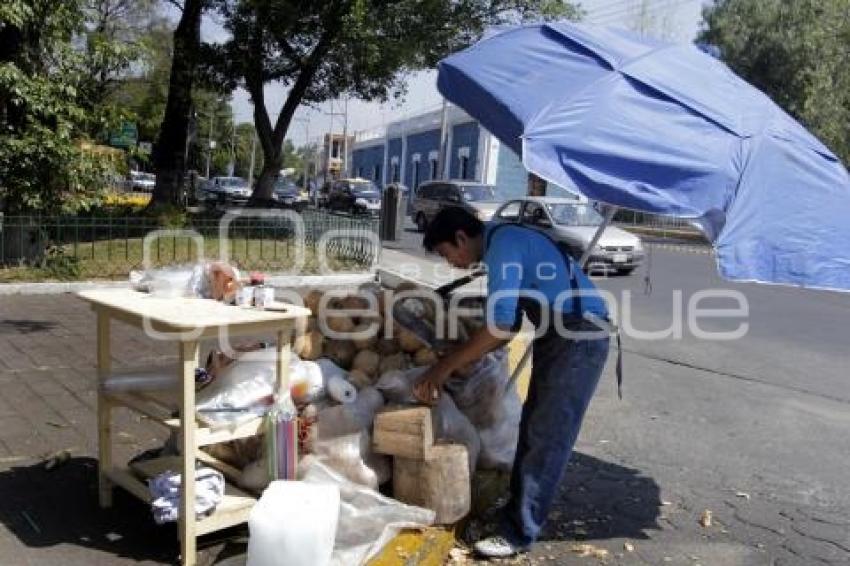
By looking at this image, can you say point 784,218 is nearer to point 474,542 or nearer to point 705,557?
point 705,557

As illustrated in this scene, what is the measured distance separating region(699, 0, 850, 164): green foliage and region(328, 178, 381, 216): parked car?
16237mm

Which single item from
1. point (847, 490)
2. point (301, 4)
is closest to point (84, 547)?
point (847, 490)

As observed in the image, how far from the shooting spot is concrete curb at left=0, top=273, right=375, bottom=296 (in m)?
9.79

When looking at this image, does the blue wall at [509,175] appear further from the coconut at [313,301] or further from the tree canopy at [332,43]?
the coconut at [313,301]

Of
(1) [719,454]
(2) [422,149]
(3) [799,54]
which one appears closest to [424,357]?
(1) [719,454]

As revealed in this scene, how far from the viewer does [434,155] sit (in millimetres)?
46562

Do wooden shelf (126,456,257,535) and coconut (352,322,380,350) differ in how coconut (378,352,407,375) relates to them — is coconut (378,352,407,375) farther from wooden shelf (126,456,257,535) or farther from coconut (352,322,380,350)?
wooden shelf (126,456,257,535)

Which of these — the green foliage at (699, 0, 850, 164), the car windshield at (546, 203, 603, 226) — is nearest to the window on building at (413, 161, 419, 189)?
the green foliage at (699, 0, 850, 164)

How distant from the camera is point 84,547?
11.9 feet

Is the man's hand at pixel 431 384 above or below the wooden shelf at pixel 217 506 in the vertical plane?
above

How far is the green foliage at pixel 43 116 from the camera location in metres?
9.81

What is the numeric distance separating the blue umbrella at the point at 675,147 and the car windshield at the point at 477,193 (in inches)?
822

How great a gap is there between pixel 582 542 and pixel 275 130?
1524 centimetres

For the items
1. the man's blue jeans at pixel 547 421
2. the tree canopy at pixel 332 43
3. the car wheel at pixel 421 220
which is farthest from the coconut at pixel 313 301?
the car wheel at pixel 421 220
